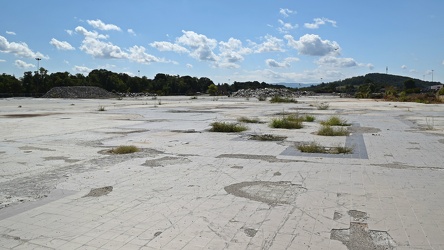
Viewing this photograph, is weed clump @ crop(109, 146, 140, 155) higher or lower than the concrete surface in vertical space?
higher

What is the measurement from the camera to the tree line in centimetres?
8125

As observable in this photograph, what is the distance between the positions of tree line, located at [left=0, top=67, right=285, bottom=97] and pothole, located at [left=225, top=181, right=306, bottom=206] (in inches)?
→ 3142

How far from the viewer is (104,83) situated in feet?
341

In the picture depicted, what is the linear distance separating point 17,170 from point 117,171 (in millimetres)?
2212

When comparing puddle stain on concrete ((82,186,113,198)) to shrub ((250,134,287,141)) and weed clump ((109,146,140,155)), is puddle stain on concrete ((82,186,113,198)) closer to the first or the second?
weed clump ((109,146,140,155))

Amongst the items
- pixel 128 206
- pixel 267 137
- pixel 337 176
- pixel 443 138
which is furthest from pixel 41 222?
pixel 443 138

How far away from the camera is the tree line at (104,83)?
8125 cm

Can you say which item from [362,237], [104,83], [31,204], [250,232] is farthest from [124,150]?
[104,83]

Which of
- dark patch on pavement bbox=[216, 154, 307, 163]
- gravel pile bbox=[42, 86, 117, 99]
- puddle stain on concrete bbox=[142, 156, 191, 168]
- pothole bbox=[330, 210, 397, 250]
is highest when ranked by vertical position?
gravel pile bbox=[42, 86, 117, 99]

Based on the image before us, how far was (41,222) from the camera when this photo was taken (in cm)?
503

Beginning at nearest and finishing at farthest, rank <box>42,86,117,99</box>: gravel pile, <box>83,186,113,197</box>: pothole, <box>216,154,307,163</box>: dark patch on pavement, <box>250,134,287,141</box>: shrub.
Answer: <box>83,186,113,197</box>: pothole
<box>216,154,307,163</box>: dark patch on pavement
<box>250,134,287,141</box>: shrub
<box>42,86,117,99</box>: gravel pile

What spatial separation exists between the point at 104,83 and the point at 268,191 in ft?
341

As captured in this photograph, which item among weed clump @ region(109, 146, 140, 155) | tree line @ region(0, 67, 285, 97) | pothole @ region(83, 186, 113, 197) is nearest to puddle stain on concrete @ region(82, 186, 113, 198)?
pothole @ region(83, 186, 113, 197)

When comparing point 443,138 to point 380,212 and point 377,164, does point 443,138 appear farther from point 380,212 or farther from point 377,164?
point 380,212
